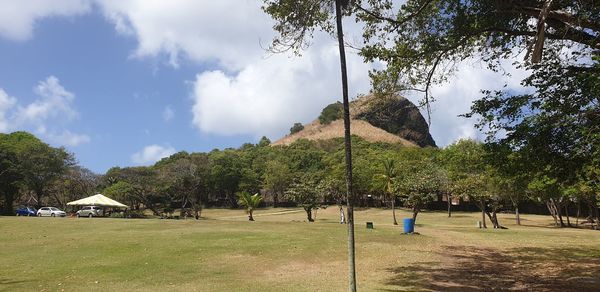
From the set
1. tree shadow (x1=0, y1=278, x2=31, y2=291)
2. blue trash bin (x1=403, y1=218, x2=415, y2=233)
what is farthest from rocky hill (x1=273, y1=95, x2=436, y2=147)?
tree shadow (x1=0, y1=278, x2=31, y2=291)

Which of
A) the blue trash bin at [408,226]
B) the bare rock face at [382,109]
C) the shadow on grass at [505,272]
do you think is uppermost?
the bare rock face at [382,109]

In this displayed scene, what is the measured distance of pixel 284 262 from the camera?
17641 millimetres

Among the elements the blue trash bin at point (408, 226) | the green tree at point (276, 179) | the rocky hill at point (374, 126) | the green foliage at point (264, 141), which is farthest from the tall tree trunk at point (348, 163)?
the green foliage at point (264, 141)

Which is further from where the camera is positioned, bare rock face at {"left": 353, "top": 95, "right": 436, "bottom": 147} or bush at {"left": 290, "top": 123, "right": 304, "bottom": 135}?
bush at {"left": 290, "top": 123, "right": 304, "bottom": 135}

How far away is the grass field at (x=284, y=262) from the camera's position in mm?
13609

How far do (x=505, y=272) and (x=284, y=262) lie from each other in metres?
7.38

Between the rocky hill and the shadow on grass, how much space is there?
4.77m

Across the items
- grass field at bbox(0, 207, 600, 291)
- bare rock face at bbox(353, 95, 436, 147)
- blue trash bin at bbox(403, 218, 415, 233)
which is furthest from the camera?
blue trash bin at bbox(403, 218, 415, 233)

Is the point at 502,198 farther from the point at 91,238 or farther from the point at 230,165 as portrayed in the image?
the point at 230,165

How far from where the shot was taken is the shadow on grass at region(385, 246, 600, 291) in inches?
516

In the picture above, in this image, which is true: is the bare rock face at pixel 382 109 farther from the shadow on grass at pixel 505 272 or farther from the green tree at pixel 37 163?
the green tree at pixel 37 163

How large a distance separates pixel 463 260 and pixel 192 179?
4900 cm

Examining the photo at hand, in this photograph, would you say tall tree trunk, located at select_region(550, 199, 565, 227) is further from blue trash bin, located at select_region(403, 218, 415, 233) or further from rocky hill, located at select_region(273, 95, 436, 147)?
blue trash bin, located at select_region(403, 218, 415, 233)

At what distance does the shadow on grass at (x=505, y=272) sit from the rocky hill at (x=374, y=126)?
4.77 meters
